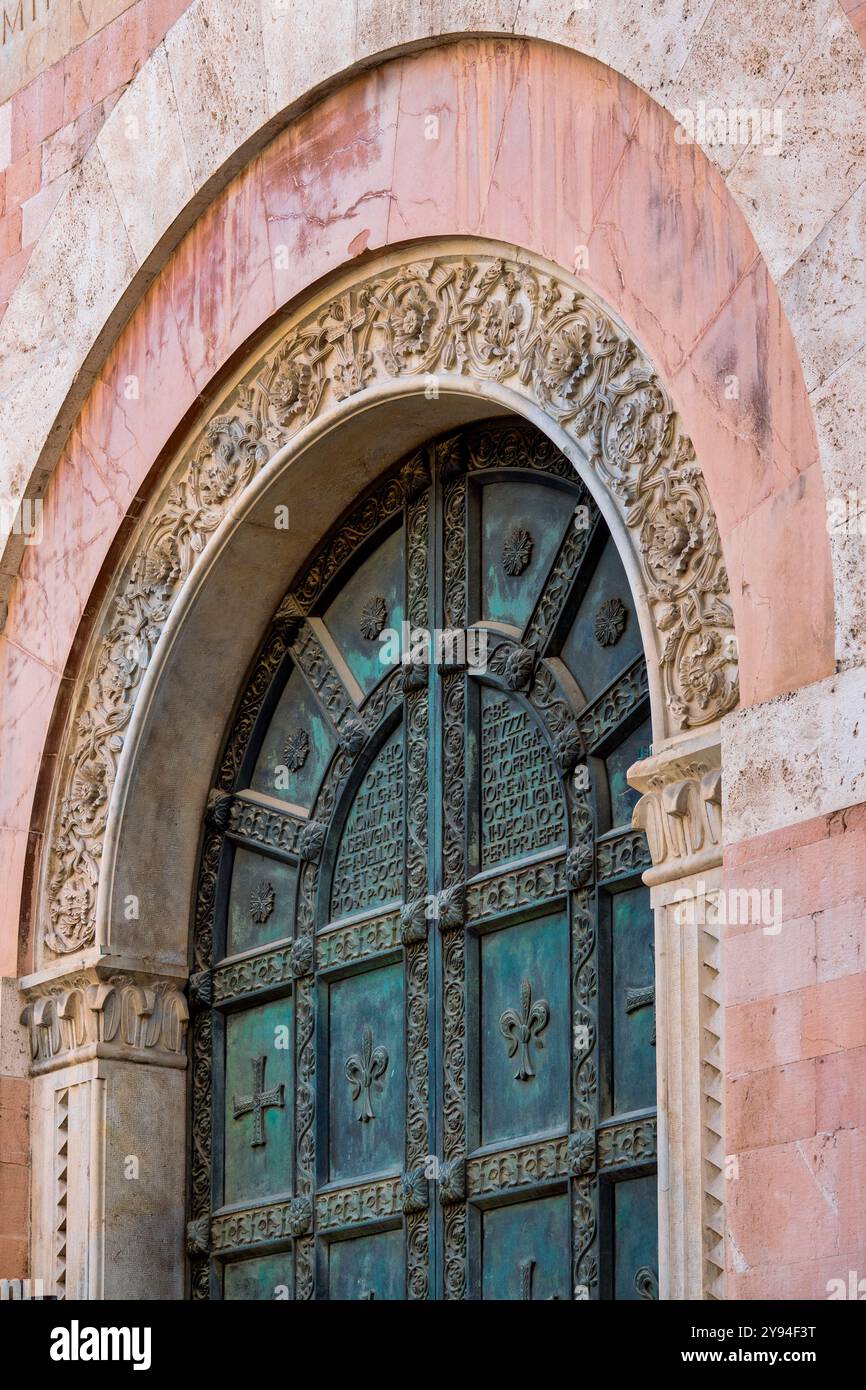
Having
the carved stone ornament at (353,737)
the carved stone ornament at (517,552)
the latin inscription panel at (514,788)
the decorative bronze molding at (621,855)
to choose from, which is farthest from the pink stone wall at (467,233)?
the latin inscription panel at (514,788)

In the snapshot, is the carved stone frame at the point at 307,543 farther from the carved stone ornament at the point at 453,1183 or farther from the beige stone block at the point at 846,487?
the carved stone ornament at the point at 453,1183

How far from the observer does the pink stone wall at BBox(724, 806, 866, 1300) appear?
6352 mm

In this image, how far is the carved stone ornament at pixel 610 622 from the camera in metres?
8.52

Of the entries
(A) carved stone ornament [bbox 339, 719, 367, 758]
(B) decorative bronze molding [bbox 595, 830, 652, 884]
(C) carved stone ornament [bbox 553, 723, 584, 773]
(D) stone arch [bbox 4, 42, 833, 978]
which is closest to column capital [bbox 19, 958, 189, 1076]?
(D) stone arch [bbox 4, 42, 833, 978]

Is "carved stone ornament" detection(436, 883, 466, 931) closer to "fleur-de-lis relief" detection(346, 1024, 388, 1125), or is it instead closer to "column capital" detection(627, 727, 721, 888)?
"fleur-de-lis relief" detection(346, 1024, 388, 1125)

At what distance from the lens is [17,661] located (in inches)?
408

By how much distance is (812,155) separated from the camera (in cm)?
704

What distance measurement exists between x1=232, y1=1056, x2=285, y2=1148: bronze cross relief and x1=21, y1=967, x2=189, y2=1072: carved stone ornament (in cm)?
32

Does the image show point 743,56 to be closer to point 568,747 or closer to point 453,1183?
point 568,747

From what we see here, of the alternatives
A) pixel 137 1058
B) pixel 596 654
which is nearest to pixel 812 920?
pixel 596 654

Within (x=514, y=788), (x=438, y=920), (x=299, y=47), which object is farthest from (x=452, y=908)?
(x=299, y=47)

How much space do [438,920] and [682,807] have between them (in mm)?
1795

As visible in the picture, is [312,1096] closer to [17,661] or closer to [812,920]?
[17,661]

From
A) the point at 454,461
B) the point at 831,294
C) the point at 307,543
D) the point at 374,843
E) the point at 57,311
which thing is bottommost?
the point at 374,843
